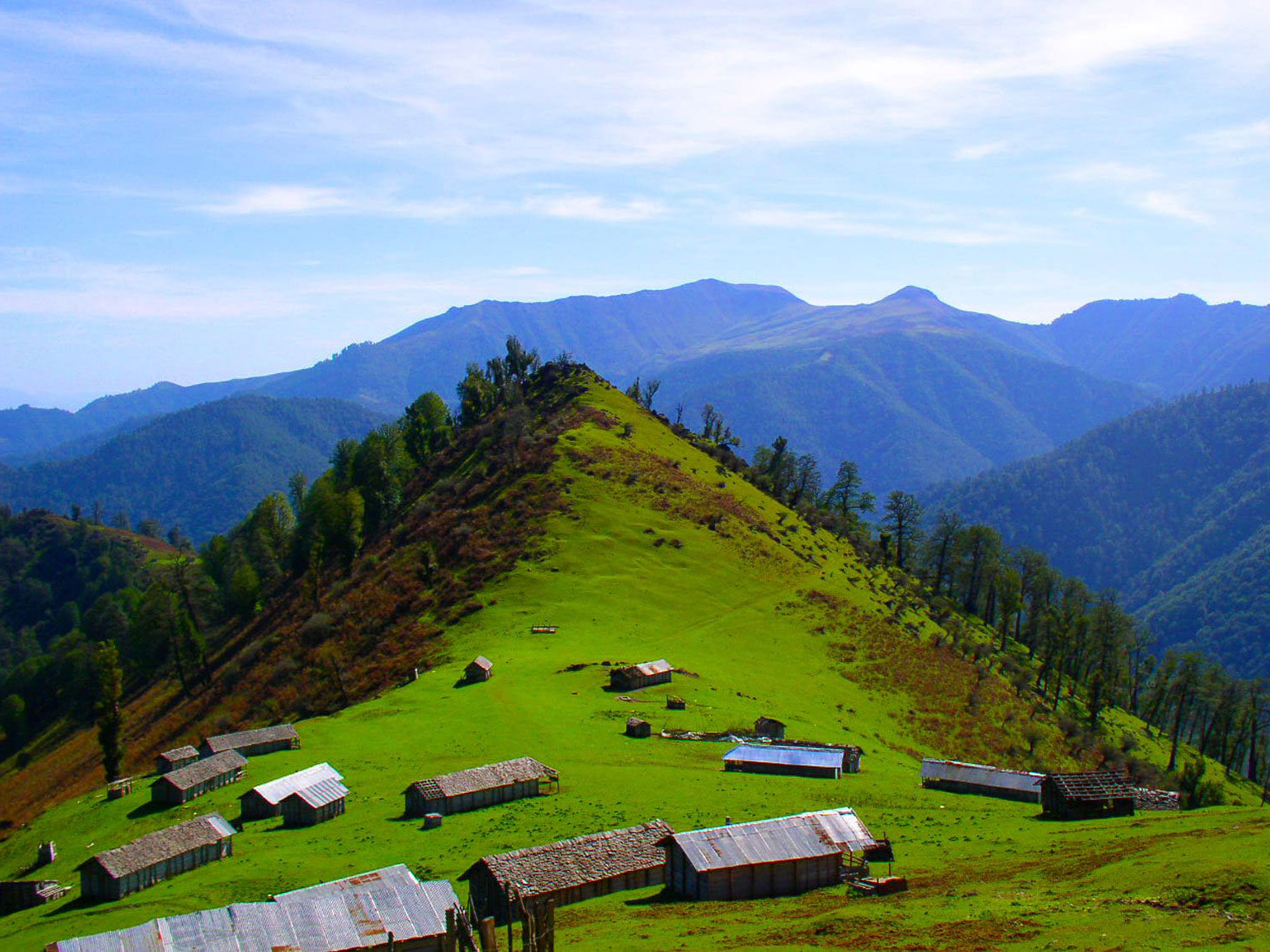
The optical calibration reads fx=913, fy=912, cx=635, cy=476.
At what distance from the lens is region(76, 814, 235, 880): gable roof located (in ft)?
160

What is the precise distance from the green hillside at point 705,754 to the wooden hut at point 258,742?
5.40ft

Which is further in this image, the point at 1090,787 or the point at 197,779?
the point at 197,779

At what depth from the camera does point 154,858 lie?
49781 mm

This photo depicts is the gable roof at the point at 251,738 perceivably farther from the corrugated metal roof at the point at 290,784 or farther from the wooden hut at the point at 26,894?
the wooden hut at the point at 26,894

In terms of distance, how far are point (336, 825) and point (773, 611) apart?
59919mm

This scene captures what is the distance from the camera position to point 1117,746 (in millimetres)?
107625

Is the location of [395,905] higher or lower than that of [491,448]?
lower

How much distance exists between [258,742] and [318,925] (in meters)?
37.3

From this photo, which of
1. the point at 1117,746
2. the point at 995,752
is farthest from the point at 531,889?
the point at 1117,746

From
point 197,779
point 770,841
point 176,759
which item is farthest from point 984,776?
point 176,759

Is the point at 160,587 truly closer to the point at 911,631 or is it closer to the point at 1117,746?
the point at 911,631

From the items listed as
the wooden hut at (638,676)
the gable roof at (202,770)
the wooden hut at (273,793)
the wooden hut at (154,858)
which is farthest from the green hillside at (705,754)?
the gable roof at (202,770)

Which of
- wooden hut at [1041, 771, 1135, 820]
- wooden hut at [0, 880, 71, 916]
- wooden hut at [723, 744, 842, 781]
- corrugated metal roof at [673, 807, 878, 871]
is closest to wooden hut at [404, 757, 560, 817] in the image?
wooden hut at [723, 744, 842, 781]

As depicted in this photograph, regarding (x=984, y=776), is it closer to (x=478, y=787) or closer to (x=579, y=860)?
(x=579, y=860)
